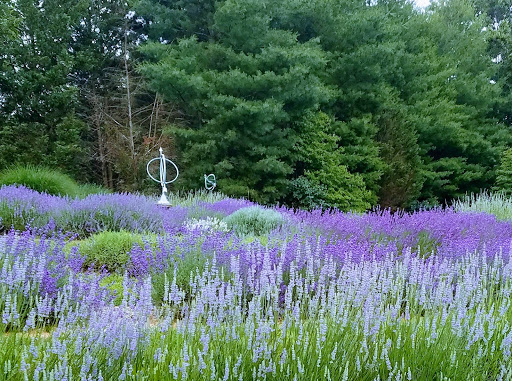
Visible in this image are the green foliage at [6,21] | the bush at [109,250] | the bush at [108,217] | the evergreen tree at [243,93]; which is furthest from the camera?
the evergreen tree at [243,93]

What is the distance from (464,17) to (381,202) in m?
11.7

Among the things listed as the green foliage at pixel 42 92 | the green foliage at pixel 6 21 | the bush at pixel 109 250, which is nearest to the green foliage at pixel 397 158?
the green foliage at pixel 42 92

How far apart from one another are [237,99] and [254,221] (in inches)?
255

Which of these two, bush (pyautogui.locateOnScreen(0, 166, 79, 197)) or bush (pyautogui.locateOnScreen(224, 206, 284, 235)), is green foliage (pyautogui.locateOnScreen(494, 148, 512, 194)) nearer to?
bush (pyautogui.locateOnScreen(224, 206, 284, 235))

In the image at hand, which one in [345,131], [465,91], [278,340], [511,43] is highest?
[511,43]

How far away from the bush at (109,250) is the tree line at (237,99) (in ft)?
25.5

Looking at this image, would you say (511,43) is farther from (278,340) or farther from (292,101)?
(278,340)

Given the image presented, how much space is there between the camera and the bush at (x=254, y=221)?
6.83 meters

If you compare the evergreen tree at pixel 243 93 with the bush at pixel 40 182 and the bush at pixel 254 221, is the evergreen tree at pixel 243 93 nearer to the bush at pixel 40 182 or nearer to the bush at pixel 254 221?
the bush at pixel 40 182

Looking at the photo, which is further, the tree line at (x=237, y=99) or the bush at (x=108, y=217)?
the tree line at (x=237, y=99)

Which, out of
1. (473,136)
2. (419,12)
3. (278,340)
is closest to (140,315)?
(278,340)

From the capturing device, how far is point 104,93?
17000 millimetres

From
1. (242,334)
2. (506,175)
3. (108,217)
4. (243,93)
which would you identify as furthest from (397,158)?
(242,334)

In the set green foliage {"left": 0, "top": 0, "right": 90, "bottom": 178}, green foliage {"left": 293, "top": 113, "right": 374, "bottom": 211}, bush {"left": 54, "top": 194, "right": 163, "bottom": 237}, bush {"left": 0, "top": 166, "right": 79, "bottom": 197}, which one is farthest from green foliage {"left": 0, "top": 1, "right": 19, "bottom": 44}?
green foliage {"left": 293, "top": 113, "right": 374, "bottom": 211}
